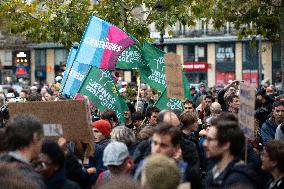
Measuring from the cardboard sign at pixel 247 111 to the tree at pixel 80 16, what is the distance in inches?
488

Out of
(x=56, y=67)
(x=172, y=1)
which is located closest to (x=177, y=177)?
(x=172, y=1)

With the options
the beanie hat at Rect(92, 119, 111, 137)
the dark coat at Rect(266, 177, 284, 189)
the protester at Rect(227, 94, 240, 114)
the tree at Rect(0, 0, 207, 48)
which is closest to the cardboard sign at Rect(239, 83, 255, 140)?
the dark coat at Rect(266, 177, 284, 189)

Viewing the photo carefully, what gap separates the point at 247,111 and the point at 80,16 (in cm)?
1374

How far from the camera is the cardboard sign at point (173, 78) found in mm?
10836

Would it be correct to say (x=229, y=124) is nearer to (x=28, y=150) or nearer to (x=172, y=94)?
(x=28, y=150)

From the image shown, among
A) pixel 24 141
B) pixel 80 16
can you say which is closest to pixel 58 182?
pixel 24 141

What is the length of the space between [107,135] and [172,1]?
11.1 metres

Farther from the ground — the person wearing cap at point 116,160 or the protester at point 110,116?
the protester at point 110,116

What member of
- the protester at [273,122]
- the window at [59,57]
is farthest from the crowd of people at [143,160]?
the window at [59,57]

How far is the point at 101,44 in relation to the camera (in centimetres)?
1424

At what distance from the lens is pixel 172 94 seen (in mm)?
10820

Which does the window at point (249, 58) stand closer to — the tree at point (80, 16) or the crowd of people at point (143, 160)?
the tree at point (80, 16)

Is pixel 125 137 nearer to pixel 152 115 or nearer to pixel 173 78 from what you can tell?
pixel 173 78

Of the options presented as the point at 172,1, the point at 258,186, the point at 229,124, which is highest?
the point at 172,1
